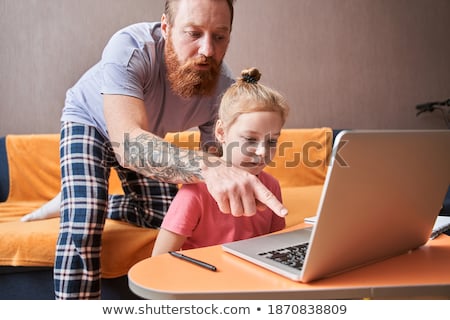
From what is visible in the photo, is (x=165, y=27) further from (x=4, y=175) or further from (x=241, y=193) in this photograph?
(x=4, y=175)

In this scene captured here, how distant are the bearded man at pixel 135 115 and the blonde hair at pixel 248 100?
17cm

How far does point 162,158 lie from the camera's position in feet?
3.14

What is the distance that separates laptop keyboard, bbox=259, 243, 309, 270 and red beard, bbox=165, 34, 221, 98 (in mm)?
724

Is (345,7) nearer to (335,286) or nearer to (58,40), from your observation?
(58,40)

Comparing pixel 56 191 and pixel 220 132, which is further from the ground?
pixel 220 132

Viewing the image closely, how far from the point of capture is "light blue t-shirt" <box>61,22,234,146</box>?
1121 mm

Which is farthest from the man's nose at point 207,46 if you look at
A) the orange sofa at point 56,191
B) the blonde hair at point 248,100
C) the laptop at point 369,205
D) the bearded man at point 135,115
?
the laptop at point 369,205

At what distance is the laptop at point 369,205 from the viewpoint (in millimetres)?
496

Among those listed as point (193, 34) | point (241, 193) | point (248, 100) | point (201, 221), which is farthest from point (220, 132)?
point (241, 193)

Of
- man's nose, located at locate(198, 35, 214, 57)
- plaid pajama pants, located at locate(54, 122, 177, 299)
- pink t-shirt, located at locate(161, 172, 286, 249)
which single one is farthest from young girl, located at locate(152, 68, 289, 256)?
plaid pajama pants, located at locate(54, 122, 177, 299)

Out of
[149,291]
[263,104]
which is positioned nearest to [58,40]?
[263,104]

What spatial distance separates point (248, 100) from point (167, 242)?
14.6 inches

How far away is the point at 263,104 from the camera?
0.99 meters

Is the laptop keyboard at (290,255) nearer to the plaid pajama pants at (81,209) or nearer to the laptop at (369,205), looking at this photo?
the laptop at (369,205)
